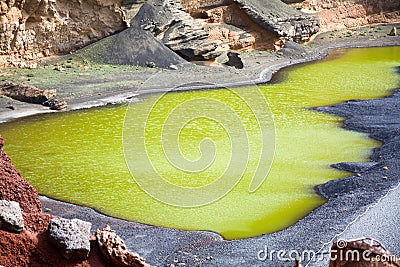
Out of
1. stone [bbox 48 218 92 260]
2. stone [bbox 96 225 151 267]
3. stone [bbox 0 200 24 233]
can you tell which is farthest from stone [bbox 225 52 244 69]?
stone [bbox 0 200 24 233]

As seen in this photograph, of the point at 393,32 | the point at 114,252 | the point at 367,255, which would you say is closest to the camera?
the point at 367,255

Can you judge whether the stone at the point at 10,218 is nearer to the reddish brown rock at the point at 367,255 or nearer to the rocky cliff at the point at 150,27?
the reddish brown rock at the point at 367,255

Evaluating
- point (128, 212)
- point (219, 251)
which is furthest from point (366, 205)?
point (128, 212)

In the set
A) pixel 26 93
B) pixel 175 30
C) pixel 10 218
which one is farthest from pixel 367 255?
pixel 175 30

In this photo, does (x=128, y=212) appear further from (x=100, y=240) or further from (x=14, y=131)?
(x=14, y=131)

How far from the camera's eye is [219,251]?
1381cm

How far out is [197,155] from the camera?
74.2 feet

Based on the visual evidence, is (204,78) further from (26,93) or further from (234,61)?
(26,93)

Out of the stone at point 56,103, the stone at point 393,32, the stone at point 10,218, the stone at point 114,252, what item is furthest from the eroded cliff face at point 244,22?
the stone at point 10,218

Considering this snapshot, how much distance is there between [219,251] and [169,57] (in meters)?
25.7

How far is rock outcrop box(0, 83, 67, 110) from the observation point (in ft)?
96.0

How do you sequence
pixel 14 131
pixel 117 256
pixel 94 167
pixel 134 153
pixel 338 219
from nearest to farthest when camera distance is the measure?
pixel 117 256, pixel 338 219, pixel 94 167, pixel 134 153, pixel 14 131

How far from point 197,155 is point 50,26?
1783 centimetres

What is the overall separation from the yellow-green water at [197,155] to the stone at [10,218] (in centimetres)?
816
